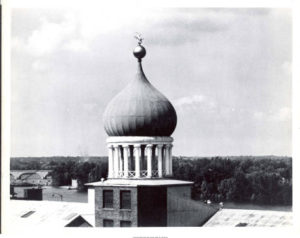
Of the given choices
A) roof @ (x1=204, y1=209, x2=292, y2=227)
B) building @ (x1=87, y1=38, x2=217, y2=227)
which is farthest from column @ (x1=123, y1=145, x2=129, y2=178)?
roof @ (x1=204, y1=209, x2=292, y2=227)

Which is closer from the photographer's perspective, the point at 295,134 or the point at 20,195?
the point at 295,134

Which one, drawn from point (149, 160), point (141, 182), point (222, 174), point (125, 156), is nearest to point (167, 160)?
point (149, 160)

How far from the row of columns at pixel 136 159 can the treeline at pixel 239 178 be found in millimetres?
766

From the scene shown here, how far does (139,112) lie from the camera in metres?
51.5

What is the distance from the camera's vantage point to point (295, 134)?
4712cm

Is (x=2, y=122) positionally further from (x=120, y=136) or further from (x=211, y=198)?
(x=211, y=198)

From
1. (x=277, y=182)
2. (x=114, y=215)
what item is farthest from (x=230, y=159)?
(x=114, y=215)

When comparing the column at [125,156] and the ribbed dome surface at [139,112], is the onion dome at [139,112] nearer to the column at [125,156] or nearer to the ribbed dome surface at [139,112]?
the ribbed dome surface at [139,112]

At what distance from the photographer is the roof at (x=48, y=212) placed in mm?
48844

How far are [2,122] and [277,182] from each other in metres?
14.2

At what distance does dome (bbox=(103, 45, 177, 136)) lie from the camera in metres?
51.5

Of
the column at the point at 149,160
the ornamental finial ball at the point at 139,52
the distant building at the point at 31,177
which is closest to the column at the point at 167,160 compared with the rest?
the column at the point at 149,160

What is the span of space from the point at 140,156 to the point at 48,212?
587 centimetres

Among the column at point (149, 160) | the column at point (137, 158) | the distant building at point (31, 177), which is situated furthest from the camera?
the column at point (149, 160)
